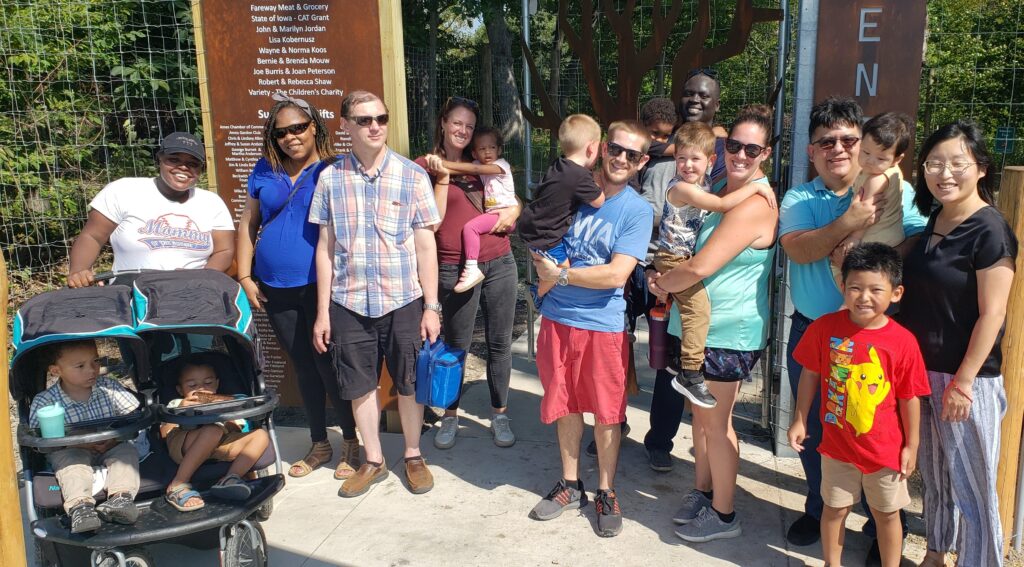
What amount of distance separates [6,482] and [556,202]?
2218 mm

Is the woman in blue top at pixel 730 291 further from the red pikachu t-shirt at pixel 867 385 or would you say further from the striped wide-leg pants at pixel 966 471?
the striped wide-leg pants at pixel 966 471

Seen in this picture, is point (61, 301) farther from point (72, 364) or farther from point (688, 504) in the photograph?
point (688, 504)

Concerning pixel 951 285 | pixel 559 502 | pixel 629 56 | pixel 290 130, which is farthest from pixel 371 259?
pixel 629 56

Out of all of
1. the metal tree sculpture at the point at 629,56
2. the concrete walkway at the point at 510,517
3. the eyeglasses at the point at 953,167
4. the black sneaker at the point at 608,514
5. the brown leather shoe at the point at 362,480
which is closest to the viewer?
the eyeglasses at the point at 953,167

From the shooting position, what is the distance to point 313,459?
4.28 metres

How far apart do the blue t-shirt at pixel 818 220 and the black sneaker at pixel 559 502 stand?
141 centimetres

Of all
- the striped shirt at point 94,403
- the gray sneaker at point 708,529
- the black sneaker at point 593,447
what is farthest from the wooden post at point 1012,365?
the striped shirt at point 94,403

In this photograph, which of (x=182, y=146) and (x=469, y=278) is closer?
(x=182, y=146)

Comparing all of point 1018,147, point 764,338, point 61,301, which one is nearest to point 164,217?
point 61,301

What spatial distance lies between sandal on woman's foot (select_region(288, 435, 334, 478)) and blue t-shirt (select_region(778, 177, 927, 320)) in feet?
8.86

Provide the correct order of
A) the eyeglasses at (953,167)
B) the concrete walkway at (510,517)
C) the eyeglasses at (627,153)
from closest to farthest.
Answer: the eyeglasses at (953,167), the eyeglasses at (627,153), the concrete walkway at (510,517)

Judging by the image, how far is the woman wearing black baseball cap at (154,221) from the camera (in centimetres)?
361

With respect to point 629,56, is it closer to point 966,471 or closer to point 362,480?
point 362,480

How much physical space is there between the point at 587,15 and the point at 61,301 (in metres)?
3.90
